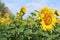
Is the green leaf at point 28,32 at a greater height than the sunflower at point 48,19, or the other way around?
the sunflower at point 48,19

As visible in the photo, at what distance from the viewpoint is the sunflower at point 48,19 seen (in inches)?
149

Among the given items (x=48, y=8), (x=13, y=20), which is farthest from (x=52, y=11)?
(x=13, y=20)

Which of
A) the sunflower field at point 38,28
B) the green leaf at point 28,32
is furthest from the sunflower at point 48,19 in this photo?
the green leaf at point 28,32

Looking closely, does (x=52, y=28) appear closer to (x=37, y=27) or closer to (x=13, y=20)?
(x=37, y=27)

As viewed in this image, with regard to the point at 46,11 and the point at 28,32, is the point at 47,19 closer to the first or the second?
the point at 46,11

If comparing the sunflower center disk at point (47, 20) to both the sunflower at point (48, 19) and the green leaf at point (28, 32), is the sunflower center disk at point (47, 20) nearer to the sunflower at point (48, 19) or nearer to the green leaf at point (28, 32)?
the sunflower at point (48, 19)

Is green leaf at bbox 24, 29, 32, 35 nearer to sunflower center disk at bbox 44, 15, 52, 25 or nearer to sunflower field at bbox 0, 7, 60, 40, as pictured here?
sunflower field at bbox 0, 7, 60, 40

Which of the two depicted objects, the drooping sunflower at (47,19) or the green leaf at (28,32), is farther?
the green leaf at (28,32)

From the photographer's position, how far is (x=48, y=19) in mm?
3797

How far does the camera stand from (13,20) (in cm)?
473

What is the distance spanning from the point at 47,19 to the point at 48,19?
14mm

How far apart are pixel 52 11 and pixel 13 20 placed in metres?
1.01

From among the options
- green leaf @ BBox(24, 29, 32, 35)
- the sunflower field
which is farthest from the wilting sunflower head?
green leaf @ BBox(24, 29, 32, 35)

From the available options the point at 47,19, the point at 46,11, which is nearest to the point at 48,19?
the point at 47,19
